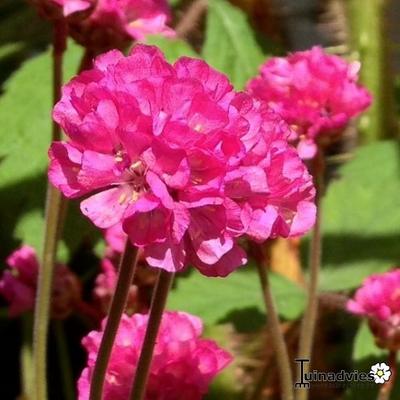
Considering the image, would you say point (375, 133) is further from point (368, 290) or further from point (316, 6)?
point (368, 290)

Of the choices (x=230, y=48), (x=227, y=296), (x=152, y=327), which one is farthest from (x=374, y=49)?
(x=152, y=327)

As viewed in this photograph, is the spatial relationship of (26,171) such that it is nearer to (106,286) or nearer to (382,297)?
(106,286)

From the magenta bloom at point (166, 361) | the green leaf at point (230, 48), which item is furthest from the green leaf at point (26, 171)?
the magenta bloom at point (166, 361)

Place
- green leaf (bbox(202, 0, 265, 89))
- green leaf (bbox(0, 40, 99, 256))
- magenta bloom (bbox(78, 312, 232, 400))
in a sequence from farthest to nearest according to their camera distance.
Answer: green leaf (bbox(202, 0, 265, 89)), green leaf (bbox(0, 40, 99, 256)), magenta bloom (bbox(78, 312, 232, 400))

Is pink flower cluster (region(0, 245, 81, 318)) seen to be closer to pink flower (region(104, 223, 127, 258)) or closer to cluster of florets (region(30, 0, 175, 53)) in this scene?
pink flower (region(104, 223, 127, 258))

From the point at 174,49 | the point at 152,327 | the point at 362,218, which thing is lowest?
the point at 152,327

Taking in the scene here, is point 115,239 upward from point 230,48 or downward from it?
downward
